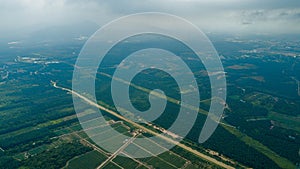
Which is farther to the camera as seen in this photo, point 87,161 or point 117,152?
point 117,152

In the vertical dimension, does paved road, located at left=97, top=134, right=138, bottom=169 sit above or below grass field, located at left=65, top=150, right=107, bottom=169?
above

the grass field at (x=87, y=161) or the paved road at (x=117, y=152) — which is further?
the paved road at (x=117, y=152)

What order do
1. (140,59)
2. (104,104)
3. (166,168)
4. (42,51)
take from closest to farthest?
(166,168), (104,104), (140,59), (42,51)

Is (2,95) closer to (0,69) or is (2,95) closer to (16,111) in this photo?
(16,111)

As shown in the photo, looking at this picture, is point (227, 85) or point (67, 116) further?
point (227, 85)

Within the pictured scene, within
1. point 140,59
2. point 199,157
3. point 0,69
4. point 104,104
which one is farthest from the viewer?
point 140,59

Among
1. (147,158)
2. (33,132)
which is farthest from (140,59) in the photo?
(147,158)

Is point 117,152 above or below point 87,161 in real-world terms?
above

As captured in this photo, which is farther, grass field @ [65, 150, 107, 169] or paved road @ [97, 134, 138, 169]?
paved road @ [97, 134, 138, 169]

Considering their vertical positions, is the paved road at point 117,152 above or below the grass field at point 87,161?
above
